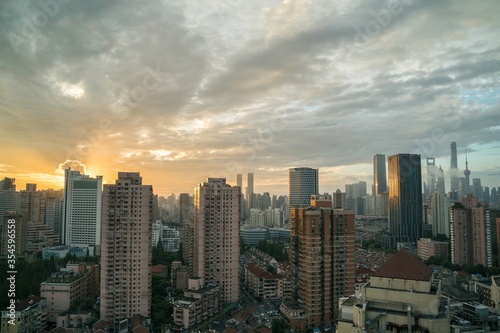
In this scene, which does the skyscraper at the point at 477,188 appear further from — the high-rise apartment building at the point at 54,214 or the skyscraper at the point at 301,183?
the high-rise apartment building at the point at 54,214

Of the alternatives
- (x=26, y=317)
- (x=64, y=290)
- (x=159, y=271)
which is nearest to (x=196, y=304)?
(x=64, y=290)

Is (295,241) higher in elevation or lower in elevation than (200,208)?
lower

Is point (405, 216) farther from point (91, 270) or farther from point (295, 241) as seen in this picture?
point (91, 270)

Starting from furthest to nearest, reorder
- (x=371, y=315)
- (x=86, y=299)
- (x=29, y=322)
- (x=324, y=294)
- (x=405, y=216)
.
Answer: (x=405, y=216)
(x=86, y=299)
(x=324, y=294)
(x=29, y=322)
(x=371, y=315)

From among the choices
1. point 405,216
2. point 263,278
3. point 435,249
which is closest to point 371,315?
point 263,278

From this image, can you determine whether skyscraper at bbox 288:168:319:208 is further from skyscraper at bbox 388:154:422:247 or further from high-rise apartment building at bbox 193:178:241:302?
high-rise apartment building at bbox 193:178:241:302

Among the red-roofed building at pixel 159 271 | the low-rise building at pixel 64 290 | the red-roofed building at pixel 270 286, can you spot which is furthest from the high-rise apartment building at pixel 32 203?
the red-roofed building at pixel 270 286
